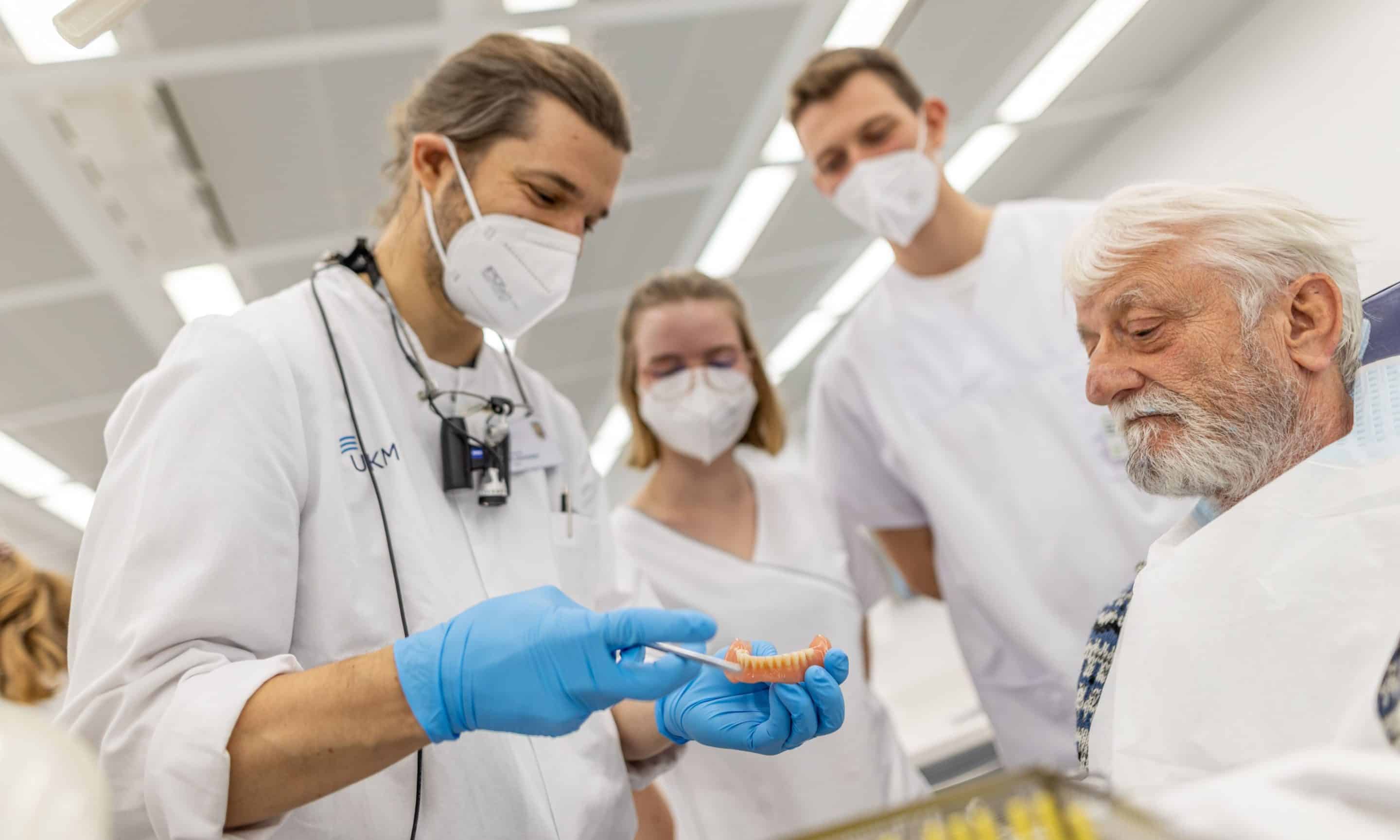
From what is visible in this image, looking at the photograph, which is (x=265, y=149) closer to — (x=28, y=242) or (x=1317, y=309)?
(x=28, y=242)

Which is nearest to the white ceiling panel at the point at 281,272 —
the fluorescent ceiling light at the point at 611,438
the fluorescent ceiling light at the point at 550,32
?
the fluorescent ceiling light at the point at 550,32

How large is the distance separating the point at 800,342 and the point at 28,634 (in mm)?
4780

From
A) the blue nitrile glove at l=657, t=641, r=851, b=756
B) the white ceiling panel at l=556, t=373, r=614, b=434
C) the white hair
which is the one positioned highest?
the white ceiling panel at l=556, t=373, r=614, b=434

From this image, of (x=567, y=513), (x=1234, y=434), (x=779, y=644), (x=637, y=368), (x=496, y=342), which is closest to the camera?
(x=1234, y=434)

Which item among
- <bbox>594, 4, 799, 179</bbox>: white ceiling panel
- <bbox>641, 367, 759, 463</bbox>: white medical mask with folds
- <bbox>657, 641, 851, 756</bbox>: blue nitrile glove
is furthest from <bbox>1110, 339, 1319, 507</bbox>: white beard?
<bbox>594, 4, 799, 179</bbox>: white ceiling panel

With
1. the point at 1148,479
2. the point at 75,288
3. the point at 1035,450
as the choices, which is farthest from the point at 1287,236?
the point at 75,288

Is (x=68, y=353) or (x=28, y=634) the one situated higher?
(x=68, y=353)

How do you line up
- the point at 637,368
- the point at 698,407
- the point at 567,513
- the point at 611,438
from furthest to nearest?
the point at 611,438 < the point at 637,368 < the point at 698,407 < the point at 567,513

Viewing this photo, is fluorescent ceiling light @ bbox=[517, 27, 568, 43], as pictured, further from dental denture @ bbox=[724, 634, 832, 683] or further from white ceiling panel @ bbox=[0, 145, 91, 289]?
dental denture @ bbox=[724, 634, 832, 683]

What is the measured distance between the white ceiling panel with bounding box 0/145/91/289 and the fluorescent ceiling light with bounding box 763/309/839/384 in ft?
12.0

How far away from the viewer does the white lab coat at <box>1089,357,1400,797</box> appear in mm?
829

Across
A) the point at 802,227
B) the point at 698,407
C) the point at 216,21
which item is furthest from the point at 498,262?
the point at 802,227

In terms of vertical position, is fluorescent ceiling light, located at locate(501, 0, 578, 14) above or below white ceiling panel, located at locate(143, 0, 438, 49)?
below

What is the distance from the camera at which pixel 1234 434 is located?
1088 mm
